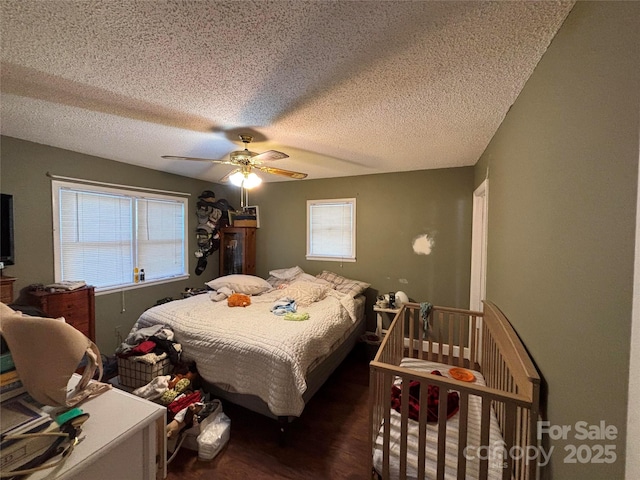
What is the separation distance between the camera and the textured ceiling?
0.95 m

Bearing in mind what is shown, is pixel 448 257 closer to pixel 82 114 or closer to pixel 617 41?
pixel 617 41

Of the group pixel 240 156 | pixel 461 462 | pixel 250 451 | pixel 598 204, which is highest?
pixel 240 156

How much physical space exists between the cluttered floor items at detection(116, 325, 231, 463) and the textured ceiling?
187cm

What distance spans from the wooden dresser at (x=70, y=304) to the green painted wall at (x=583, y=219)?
3668 millimetres

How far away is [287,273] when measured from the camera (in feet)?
12.9

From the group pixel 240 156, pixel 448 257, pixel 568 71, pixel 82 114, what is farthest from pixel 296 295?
pixel 568 71

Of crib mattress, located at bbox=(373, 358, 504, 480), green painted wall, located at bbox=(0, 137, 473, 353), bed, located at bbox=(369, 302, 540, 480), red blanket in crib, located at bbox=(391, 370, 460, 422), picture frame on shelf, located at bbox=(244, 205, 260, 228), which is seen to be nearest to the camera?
bed, located at bbox=(369, 302, 540, 480)

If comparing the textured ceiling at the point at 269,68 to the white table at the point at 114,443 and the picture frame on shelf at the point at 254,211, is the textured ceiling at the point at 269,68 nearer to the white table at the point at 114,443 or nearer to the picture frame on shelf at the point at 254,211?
the white table at the point at 114,443

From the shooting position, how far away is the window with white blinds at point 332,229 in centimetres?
380

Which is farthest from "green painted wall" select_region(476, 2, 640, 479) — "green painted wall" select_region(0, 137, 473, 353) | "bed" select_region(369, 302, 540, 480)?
"green painted wall" select_region(0, 137, 473, 353)

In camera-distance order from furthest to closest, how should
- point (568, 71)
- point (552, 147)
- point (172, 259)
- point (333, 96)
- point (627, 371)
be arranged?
point (172, 259) < point (333, 96) < point (552, 147) < point (568, 71) < point (627, 371)

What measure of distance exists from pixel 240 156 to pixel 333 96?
105 cm

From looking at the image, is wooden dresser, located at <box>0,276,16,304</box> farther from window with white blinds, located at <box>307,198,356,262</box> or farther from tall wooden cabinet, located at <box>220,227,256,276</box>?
window with white blinds, located at <box>307,198,356,262</box>

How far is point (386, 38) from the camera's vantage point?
106 cm
